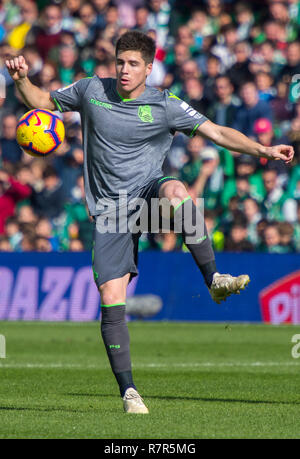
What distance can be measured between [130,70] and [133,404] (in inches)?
94.9

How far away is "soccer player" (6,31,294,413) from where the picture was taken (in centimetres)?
715

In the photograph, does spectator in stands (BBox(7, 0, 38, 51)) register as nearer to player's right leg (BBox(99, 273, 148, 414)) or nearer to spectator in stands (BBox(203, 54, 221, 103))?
spectator in stands (BBox(203, 54, 221, 103))

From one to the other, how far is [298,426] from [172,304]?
10.1 metres

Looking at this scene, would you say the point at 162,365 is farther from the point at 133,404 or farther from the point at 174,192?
the point at 174,192

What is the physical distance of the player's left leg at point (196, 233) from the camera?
6754 millimetres

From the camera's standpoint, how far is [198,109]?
1675 centimetres

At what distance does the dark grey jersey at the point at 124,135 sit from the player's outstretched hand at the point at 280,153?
61 cm

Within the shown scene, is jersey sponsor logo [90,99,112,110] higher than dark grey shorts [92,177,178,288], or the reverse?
jersey sponsor logo [90,99,112,110]

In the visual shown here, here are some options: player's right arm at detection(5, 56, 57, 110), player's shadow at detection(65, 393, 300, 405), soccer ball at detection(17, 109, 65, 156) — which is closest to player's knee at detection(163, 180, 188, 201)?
player's right arm at detection(5, 56, 57, 110)

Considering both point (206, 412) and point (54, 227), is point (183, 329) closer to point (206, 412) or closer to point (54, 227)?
point (54, 227)

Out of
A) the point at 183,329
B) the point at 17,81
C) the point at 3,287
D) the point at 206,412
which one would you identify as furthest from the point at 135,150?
the point at 3,287

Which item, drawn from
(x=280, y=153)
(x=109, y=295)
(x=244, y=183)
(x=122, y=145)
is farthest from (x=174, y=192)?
(x=244, y=183)

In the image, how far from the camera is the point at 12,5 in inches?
823

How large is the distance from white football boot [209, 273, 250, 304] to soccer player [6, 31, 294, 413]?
308mm
